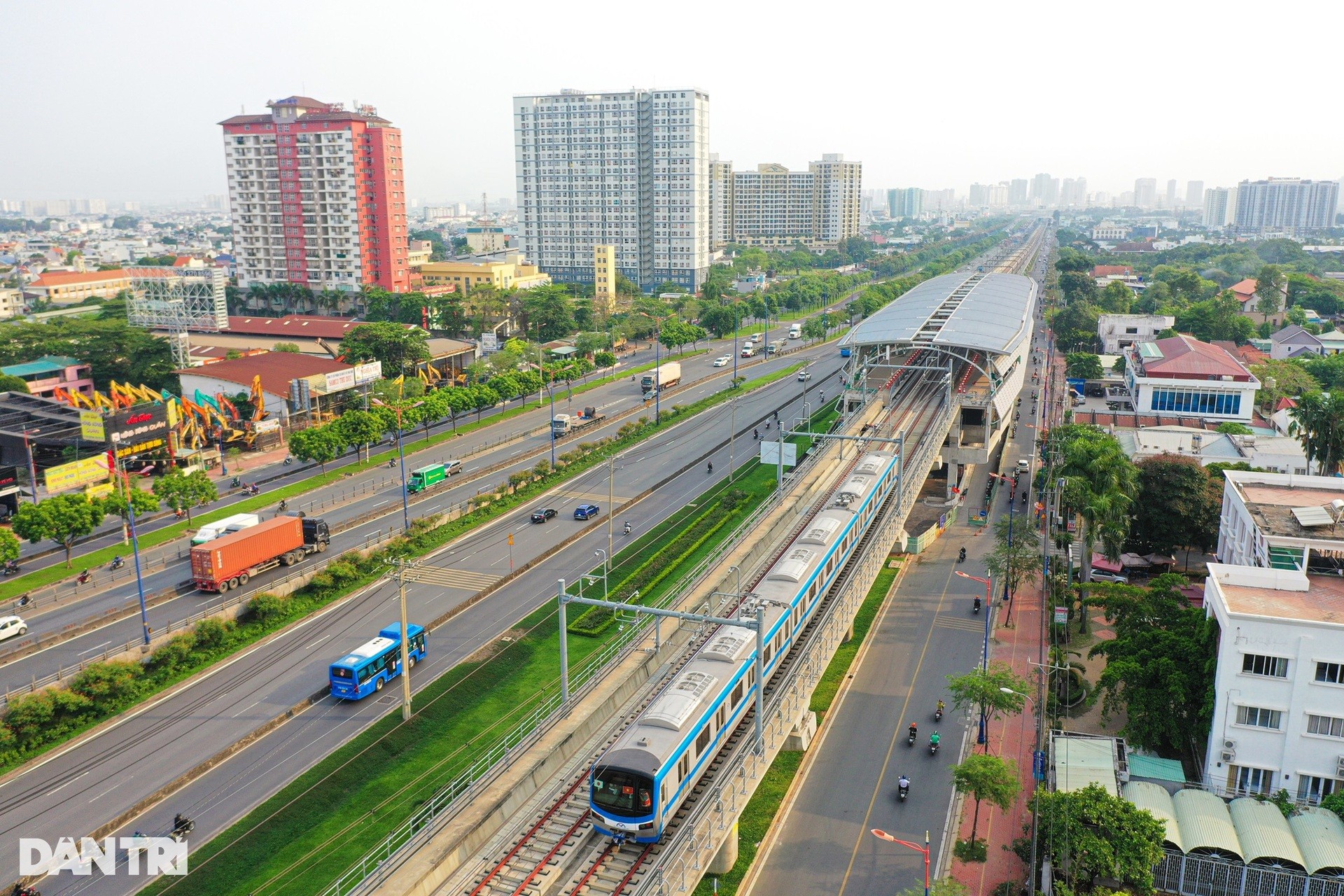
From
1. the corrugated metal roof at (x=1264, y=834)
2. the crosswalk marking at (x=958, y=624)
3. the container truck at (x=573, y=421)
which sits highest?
the container truck at (x=573, y=421)

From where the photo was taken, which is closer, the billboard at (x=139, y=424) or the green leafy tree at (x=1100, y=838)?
the green leafy tree at (x=1100, y=838)

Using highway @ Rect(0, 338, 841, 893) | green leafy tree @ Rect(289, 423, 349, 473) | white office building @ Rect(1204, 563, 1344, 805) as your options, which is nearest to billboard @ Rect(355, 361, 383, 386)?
green leafy tree @ Rect(289, 423, 349, 473)

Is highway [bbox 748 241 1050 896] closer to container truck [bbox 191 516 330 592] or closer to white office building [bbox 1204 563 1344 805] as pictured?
white office building [bbox 1204 563 1344 805]

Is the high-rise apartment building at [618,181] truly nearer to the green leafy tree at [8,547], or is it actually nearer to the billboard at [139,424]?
the billboard at [139,424]

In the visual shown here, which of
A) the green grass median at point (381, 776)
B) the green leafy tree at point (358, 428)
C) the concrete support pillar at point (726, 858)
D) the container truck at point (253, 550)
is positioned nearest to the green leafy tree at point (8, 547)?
the container truck at point (253, 550)

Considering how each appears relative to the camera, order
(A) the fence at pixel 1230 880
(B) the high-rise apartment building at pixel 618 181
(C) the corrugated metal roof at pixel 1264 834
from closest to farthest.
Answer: (A) the fence at pixel 1230 880 → (C) the corrugated metal roof at pixel 1264 834 → (B) the high-rise apartment building at pixel 618 181

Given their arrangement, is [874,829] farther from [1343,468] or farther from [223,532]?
[1343,468]
